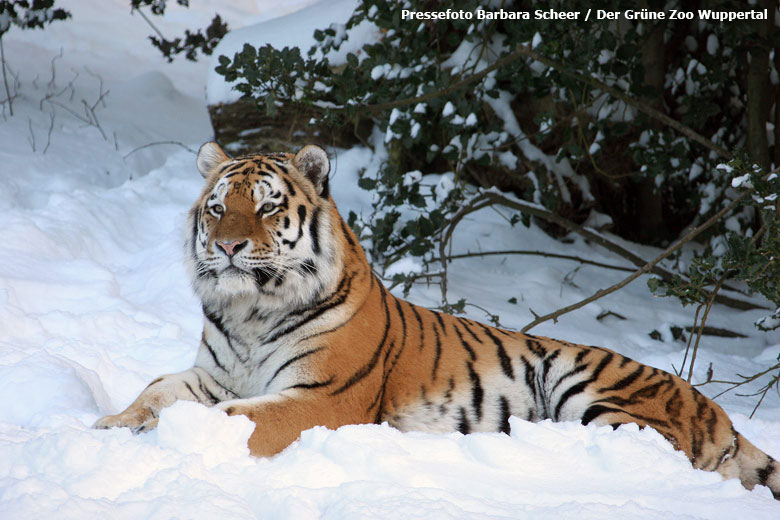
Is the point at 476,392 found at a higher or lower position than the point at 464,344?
lower

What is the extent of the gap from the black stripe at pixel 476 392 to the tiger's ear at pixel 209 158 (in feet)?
3.36

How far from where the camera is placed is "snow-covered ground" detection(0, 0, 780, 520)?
138 cm

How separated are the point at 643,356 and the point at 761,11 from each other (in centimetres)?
179

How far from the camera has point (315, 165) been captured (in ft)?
7.30

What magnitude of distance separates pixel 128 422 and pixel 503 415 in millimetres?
1067

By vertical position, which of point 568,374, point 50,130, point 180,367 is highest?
point 50,130

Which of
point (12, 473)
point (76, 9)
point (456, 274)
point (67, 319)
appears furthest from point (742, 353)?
point (76, 9)

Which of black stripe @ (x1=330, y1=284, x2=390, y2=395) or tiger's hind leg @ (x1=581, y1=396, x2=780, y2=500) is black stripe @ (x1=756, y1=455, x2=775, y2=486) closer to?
tiger's hind leg @ (x1=581, y1=396, x2=780, y2=500)

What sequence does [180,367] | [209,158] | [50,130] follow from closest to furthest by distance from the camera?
[209,158] < [180,367] < [50,130]

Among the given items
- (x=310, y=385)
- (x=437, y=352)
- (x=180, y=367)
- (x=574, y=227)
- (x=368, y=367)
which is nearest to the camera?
(x=310, y=385)

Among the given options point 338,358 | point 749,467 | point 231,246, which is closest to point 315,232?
point 231,246

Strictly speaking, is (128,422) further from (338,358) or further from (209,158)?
(209,158)

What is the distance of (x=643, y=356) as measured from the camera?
141 inches

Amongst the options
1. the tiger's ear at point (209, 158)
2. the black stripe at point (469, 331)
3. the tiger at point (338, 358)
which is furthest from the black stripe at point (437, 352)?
the tiger's ear at point (209, 158)
